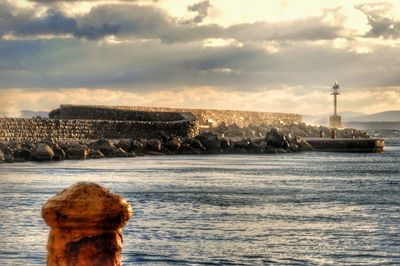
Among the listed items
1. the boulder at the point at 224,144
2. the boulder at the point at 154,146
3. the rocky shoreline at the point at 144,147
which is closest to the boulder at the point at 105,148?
the rocky shoreline at the point at 144,147

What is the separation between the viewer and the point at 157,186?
21.9 meters

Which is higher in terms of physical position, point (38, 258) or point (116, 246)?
point (116, 246)

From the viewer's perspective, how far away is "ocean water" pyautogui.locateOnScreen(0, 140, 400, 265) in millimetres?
10102

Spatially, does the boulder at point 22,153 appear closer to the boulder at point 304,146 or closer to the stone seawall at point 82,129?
the stone seawall at point 82,129

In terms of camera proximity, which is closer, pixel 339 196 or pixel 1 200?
pixel 1 200

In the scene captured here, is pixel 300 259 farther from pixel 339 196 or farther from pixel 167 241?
pixel 339 196

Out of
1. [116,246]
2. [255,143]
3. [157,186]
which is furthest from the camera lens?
[255,143]

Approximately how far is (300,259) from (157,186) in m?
12.2

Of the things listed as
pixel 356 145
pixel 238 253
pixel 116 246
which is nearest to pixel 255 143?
pixel 356 145

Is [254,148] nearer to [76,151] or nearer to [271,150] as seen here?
[271,150]

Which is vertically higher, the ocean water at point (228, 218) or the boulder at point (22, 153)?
the boulder at point (22, 153)

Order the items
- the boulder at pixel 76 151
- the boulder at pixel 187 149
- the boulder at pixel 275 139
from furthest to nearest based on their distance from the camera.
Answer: the boulder at pixel 275 139, the boulder at pixel 187 149, the boulder at pixel 76 151

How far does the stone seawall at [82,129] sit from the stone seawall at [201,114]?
5773mm

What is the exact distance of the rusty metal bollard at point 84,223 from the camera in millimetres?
3424
